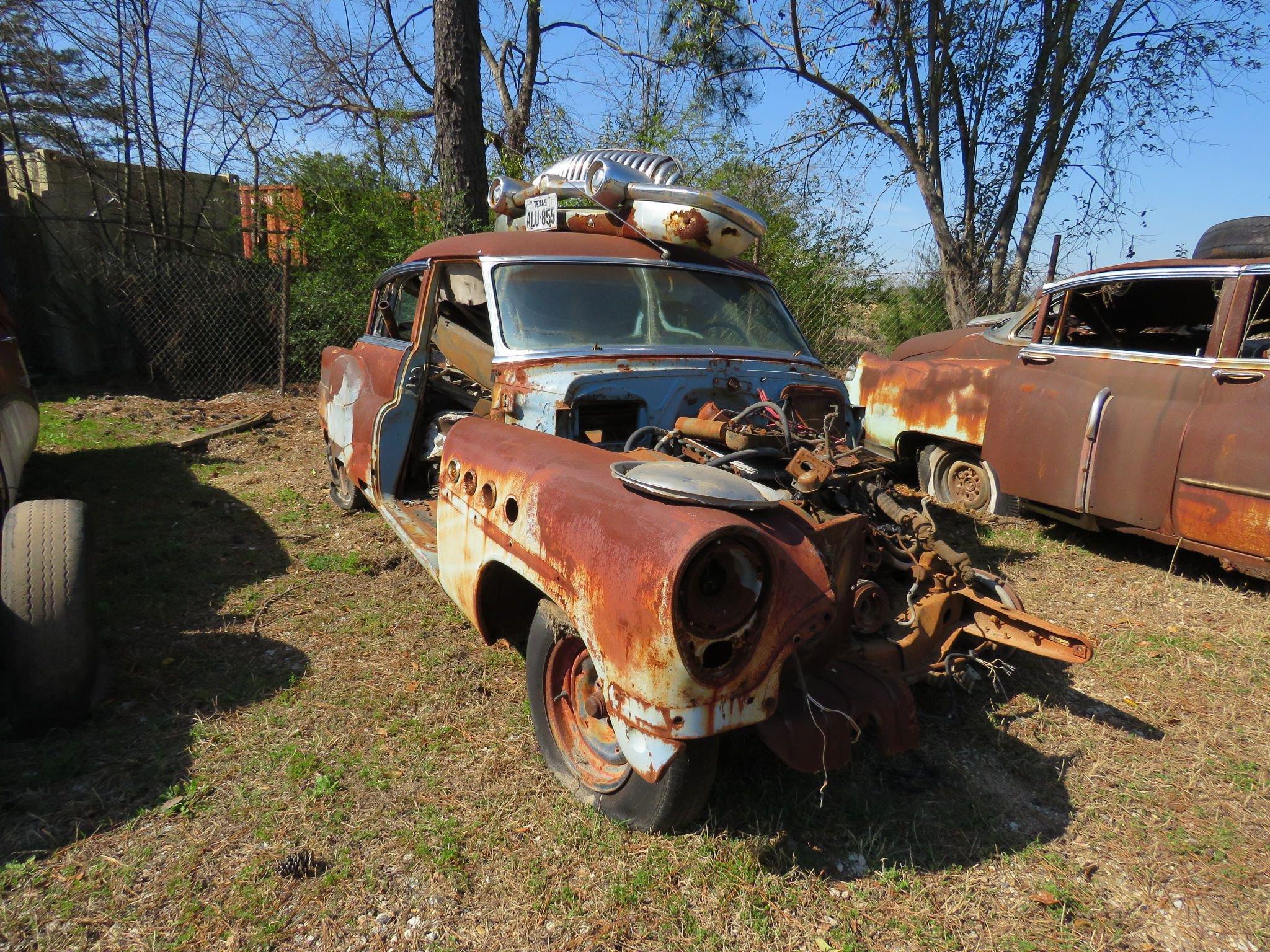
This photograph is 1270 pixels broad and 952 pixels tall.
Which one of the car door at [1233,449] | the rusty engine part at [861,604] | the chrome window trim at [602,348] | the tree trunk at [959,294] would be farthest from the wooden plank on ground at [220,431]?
the tree trunk at [959,294]

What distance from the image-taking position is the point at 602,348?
3.56 m

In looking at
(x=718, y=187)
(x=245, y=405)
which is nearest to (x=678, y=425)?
(x=245, y=405)

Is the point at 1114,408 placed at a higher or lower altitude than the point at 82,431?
higher

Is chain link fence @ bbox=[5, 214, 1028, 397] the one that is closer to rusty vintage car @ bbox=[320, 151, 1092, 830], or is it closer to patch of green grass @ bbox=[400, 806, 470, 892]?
rusty vintage car @ bbox=[320, 151, 1092, 830]

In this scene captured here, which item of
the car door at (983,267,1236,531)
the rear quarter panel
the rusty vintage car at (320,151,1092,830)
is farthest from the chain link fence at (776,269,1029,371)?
the rusty vintage car at (320,151,1092,830)

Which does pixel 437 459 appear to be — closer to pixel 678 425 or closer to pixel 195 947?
pixel 678 425

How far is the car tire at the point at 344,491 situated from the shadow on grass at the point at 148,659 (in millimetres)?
558

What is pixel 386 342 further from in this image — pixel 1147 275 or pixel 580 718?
pixel 1147 275

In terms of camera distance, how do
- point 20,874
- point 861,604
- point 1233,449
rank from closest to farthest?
point 20,874
point 861,604
point 1233,449

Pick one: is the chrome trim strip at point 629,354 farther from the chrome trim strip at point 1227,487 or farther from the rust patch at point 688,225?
the chrome trim strip at point 1227,487

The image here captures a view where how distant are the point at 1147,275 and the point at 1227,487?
1.44 m

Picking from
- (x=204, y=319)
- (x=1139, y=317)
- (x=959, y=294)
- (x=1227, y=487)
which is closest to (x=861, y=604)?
(x=1227, y=487)

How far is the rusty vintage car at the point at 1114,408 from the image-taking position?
13.3 feet

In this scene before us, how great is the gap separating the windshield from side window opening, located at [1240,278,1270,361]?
2.45 meters
